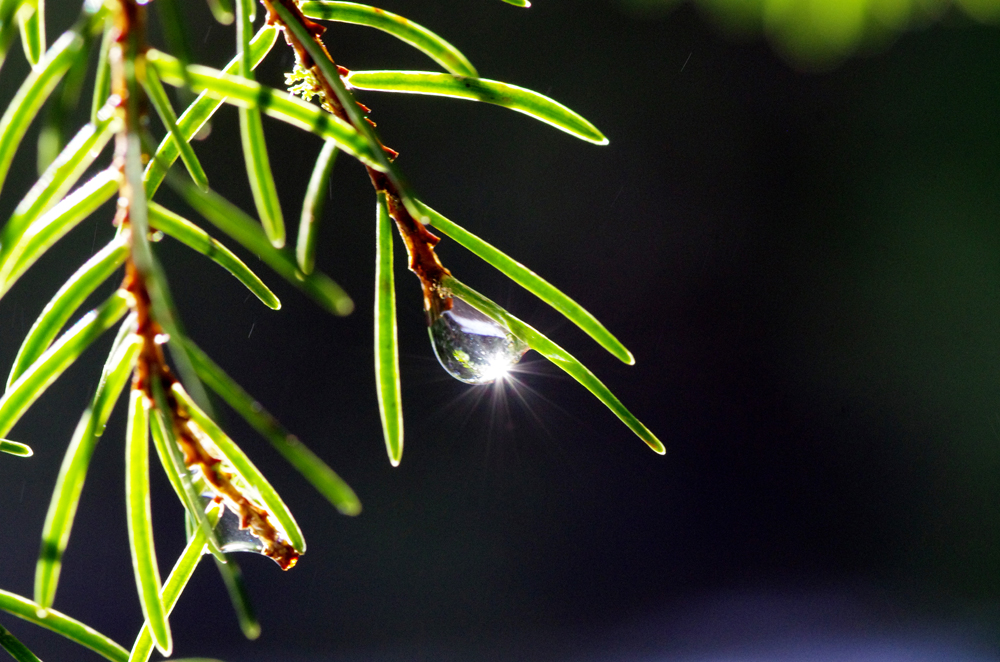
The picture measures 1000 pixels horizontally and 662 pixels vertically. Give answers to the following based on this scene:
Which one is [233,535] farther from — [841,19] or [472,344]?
[841,19]

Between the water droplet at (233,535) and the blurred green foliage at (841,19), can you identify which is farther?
the blurred green foliage at (841,19)

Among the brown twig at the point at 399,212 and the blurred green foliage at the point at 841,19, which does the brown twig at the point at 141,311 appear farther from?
the blurred green foliage at the point at 841,19

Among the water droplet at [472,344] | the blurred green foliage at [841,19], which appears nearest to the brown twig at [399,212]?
the water droplet at [472,344]

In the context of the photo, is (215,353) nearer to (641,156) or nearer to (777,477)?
(641,156)

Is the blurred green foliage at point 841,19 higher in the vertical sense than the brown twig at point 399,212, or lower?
higher

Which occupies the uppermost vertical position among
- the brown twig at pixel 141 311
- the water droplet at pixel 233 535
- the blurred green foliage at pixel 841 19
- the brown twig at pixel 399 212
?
the blurred green foliage at pixel 841 19

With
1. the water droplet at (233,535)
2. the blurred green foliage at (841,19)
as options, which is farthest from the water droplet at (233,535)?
the blurred green foliage at (841,19)

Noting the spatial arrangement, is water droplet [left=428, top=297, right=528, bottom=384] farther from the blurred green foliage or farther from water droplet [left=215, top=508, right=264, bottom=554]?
the blurred green foliage
